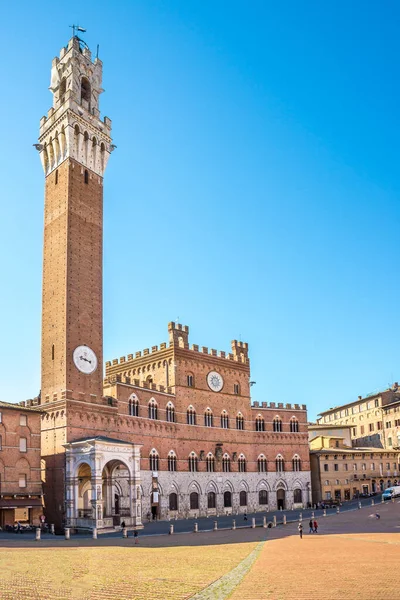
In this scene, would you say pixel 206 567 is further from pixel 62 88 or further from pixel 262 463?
pixel 62 88

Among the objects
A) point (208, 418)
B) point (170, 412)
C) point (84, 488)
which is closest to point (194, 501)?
point (208, 418)

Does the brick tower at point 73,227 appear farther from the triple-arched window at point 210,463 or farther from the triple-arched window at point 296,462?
the triple-arched window at point 296,462

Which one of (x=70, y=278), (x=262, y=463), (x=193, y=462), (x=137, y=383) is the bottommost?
(x=262, y=463)

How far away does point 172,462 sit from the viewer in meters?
54.4

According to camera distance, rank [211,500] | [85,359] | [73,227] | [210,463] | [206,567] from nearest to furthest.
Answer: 1. [206,567]
2. [85,359]
3. [73,227]
4. [211,500]
5. [210,463]

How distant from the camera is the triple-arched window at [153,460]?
5162 cm

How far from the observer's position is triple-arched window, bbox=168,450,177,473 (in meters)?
54.0

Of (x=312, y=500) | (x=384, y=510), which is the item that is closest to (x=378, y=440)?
(x=312, y=500)

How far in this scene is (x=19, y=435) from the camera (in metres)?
40.7

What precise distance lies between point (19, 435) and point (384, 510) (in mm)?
35482

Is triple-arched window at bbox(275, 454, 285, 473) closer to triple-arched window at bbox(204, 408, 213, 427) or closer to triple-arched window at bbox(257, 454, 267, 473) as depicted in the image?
triple-arched window at bbox(257, 454, 267, 473)

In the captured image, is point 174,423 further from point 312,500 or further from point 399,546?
point 399,546

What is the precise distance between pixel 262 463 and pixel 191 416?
39.0 feet

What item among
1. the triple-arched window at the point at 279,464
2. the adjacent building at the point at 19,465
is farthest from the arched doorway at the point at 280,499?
the adjacent building at the point at 19,465
